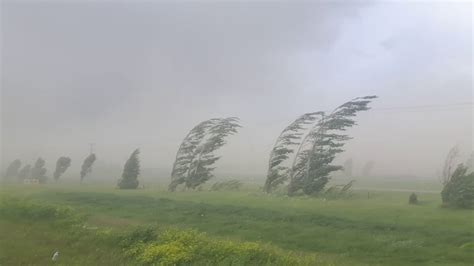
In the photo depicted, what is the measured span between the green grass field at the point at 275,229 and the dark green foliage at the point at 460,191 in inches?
47.3

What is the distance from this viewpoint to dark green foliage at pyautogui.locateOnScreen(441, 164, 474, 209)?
25.2 m

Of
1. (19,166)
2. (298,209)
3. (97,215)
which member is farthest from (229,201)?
(19,166)

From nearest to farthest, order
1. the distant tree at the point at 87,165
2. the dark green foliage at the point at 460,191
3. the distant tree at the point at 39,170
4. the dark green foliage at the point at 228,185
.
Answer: the dark green foliage at the point at 460,191
the dark green foliage at the point at 228,185
the distant tree at the point at 87,165
the distant tree at the point at 39,170

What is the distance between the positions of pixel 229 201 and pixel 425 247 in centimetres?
1540

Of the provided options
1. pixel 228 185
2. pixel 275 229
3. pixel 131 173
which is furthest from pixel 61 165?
pixel 275 229

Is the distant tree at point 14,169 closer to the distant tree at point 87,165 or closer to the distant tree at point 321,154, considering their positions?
the distant tree at point 87,165

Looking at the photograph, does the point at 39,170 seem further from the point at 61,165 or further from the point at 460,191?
the point at 460,191

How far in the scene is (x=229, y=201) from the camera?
3041cm

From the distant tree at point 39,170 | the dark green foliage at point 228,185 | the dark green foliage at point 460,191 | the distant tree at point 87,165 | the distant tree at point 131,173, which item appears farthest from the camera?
the distant tree at point 39,170

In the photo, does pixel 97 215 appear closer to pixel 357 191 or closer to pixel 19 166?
pixel 357 191

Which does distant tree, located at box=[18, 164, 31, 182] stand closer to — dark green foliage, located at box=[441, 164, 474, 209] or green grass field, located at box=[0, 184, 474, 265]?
green grass field, located at box=[0, 184, 474, 265]

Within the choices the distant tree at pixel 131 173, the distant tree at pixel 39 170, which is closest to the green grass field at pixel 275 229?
the distant tree at pixel 131 173

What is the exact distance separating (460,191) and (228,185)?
2341 centimetres

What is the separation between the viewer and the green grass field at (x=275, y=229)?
15805mm
